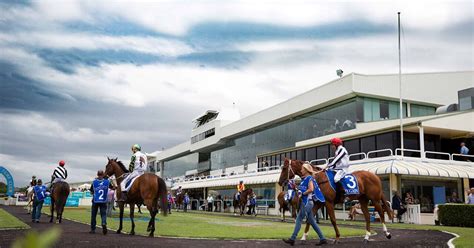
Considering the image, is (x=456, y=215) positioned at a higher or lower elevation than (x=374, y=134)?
lower

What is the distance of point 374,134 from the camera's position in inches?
1183

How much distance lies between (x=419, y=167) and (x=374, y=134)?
256 inches

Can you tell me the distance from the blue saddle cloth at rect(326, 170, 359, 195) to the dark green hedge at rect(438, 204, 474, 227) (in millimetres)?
11115

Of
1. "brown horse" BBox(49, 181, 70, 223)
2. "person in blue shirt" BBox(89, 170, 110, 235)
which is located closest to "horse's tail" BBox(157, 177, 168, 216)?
"person in blue shirt" BBox(89, 170, 110, 235)

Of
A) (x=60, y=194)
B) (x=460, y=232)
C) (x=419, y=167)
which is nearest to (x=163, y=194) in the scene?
(x=60, y=194)

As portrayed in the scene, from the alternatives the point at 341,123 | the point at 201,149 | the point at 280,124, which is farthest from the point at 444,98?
the point at 201,149

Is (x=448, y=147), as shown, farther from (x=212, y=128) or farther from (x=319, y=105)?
(x=212, y=128)

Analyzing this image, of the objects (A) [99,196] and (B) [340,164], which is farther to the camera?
(A) [99,196]

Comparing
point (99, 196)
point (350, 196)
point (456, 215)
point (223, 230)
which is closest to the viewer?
point (350, 196)

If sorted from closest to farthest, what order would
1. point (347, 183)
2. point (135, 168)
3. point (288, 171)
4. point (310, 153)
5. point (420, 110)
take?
point (347, 183) < point (288, 171) < point (135, 168) < point (310, 153) < point (420, 110)

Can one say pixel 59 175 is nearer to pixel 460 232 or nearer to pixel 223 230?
pixel 223 230

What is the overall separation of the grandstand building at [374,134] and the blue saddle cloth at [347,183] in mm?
13388

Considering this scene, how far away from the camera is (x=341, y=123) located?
36.1 m

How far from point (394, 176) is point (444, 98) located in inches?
636
